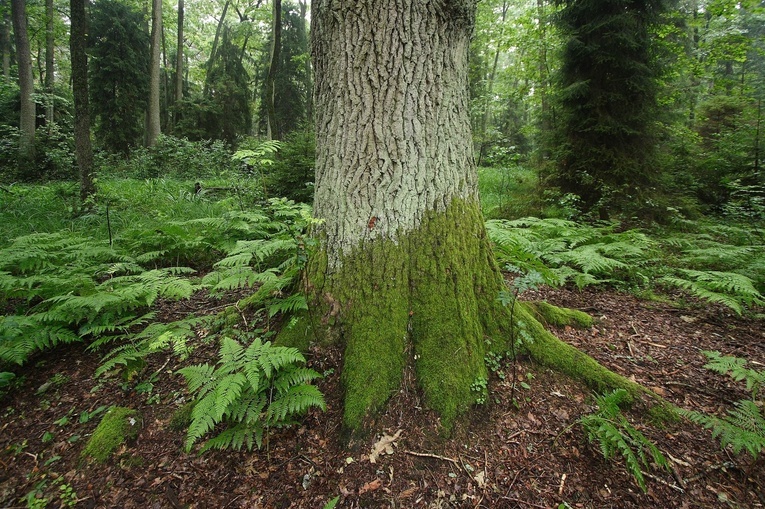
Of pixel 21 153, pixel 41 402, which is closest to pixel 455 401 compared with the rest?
pixel 41 402

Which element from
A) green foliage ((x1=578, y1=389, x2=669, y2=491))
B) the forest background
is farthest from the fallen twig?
green foliage ((x1=578, y1=389, x2=669, y2=491))

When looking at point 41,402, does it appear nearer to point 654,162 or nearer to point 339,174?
point 339,174

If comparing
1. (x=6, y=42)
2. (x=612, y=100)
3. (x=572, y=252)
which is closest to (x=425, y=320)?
(x=572, y=252)

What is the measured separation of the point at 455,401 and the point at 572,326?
1.69 m

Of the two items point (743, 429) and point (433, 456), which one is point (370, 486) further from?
point (743, 429)

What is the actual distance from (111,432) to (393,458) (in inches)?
72.2

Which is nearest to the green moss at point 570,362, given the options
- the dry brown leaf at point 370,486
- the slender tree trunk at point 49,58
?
the dry brown leaf at point 370,486

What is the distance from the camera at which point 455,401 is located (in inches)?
83.5

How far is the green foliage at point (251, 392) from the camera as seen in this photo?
184cm

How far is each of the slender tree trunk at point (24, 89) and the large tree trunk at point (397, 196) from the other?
618 inches

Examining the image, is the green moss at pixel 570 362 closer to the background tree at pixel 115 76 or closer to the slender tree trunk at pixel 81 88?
the slender tree trunk at pixel 81 88

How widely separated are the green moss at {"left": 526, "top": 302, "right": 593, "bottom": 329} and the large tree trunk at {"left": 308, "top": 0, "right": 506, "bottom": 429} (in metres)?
0.77

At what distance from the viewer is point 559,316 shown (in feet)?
10.3

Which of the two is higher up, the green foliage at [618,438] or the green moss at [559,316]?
the green moss at [559,316]
